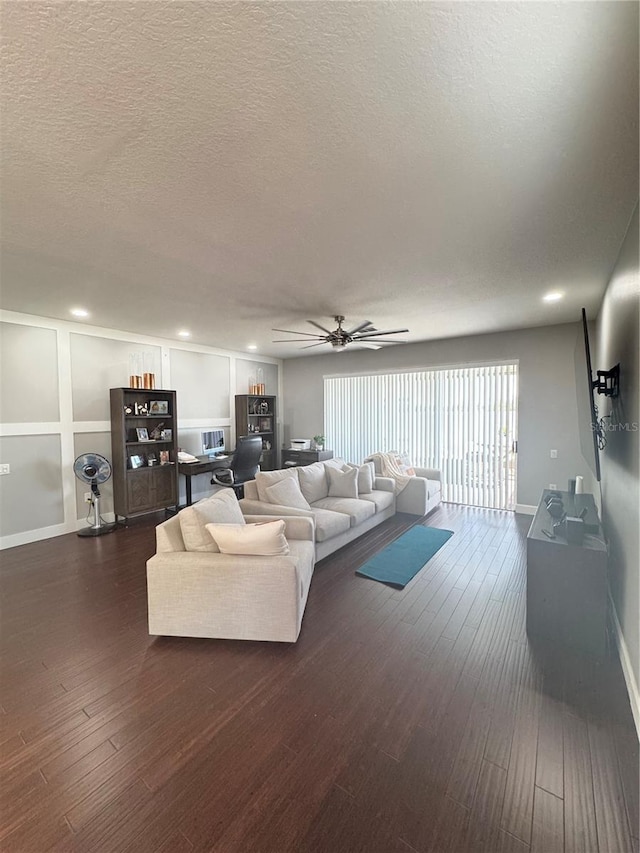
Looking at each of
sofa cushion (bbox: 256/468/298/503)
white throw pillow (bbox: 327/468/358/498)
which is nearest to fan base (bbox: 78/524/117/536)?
sofa cushion (bbox: 256/468/298/503)

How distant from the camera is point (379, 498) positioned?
4695 mm

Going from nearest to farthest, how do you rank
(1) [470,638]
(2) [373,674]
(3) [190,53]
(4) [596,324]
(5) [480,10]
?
(5) [480,10]
(3) [190,53]
(2) [373,674]
(1) [470,638]
(4) [596,324]

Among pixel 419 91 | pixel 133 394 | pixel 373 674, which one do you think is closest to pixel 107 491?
pixel 133 394

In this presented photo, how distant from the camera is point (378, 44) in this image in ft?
3.70

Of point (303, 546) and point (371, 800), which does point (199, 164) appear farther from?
point (371, 800)

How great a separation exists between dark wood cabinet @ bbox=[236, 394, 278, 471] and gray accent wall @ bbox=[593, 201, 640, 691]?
5349 mm

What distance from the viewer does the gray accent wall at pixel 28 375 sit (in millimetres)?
4082

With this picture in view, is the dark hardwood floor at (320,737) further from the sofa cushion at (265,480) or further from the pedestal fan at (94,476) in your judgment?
the pedestal fan at (94,476)

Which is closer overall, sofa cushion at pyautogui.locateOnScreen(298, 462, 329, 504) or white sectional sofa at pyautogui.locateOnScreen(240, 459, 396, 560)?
white sectional sofa at pyautogui.locateOnScreen(240, 459, 396, 560)

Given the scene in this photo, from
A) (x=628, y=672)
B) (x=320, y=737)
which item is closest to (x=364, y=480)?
(x=628, y=672)

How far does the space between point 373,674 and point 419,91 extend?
9.33ft

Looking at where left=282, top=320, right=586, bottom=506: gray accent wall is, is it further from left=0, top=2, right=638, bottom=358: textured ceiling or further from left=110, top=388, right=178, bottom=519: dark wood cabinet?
left=110, top=388, right=178, bottom=519: dark wood cabinet

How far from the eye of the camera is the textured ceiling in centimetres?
108

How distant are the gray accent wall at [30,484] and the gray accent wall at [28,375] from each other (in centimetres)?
30
